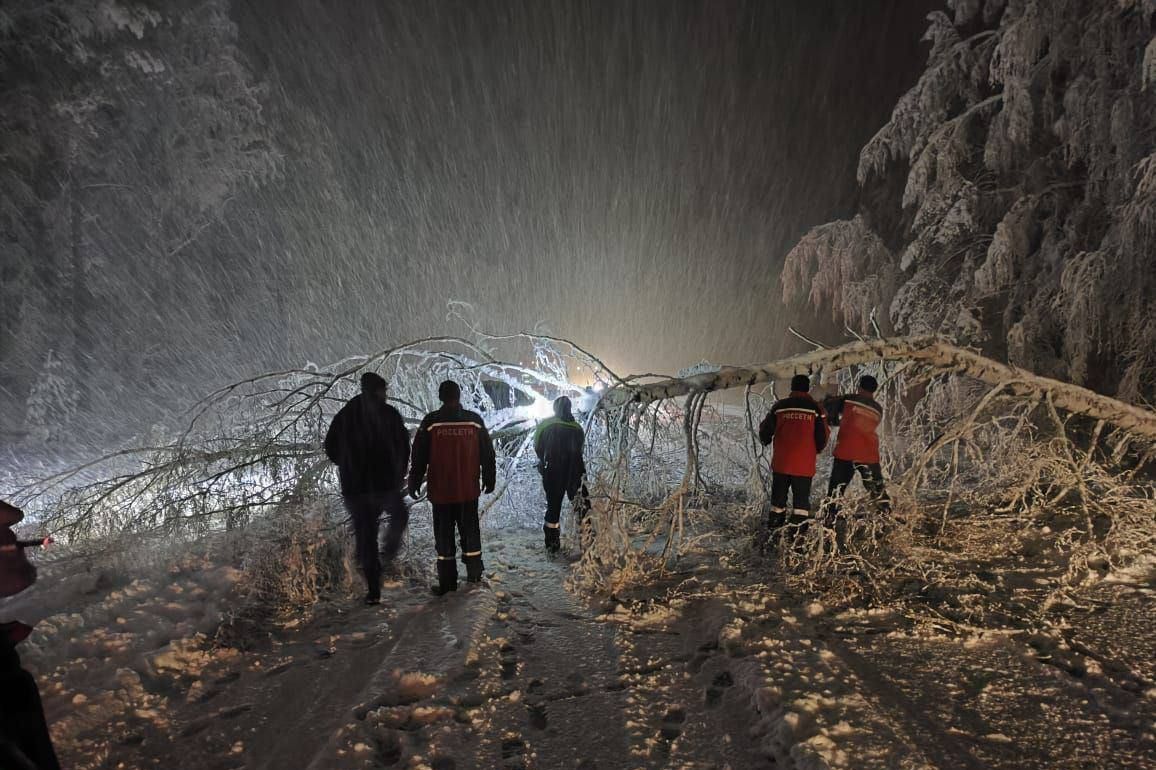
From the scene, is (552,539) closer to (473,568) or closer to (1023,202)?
(473,568)

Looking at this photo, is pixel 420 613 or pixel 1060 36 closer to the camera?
pixel 420 613

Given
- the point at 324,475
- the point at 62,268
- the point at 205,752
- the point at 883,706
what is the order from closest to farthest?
the point at 205,752, the point at 883,706, the point at 324,475, the point at 62,268

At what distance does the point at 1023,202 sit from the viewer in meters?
7.61

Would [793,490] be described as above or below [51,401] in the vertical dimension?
below

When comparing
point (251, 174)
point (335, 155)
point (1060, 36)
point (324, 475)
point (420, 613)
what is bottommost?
point (420, 613)

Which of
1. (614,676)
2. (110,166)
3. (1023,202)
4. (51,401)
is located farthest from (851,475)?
(110,166)

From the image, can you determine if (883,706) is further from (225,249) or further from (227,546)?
(225,249)

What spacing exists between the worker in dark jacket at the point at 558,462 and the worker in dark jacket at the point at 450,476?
1206 millimetres

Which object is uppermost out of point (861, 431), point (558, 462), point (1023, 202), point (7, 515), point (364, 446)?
point (1023, 202)

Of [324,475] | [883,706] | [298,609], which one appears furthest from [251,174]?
[883,706]

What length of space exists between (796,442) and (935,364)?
1.64m

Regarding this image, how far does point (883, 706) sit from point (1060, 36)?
8.26 metres

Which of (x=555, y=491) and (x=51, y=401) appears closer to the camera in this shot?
(x=555, y=491)

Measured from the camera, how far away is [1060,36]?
707cm
